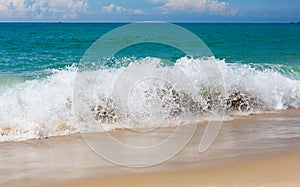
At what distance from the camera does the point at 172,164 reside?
5.13m

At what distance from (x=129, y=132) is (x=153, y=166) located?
75.4 inches

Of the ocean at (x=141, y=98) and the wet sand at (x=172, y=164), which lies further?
the ocean at (x=141, y=98)

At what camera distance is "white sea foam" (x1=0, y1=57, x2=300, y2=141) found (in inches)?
283

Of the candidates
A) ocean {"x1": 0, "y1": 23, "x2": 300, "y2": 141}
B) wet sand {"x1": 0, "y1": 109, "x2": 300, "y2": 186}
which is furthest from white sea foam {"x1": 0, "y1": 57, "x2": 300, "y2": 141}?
wet sand {"x1": 0, "y1": 109, "x2": 300, "y2": 186}

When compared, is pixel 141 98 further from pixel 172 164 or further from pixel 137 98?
pixel 172 164

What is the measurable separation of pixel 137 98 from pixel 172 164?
3.15m

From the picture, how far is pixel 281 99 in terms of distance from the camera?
371 inches

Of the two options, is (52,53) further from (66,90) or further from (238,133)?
(238,133)

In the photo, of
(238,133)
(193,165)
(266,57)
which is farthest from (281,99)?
(266,57)

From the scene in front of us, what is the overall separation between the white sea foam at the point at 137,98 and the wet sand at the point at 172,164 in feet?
2.26

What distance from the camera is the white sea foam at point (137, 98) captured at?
23.6 feet

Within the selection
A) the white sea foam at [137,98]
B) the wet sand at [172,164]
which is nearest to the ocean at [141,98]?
the white sea foam at [137,98]

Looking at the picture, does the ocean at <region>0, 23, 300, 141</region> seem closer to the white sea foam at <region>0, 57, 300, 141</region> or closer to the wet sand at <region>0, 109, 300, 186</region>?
the white sea foam at <region>0, 57, 300, 141</region>

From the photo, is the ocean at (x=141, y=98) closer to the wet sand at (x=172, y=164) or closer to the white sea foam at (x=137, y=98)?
the white sea foam at (x=137, y=98)
